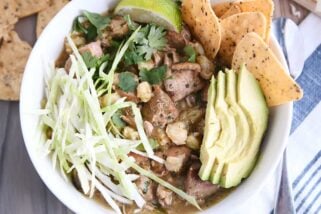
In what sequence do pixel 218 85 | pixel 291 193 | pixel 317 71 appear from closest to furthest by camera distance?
pixel 218 85 < pixel 291 193 < pixel 317 71

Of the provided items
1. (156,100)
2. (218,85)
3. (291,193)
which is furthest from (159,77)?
(291,193)

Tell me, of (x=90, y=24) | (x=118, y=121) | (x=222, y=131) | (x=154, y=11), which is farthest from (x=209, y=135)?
(x=90, y=24)

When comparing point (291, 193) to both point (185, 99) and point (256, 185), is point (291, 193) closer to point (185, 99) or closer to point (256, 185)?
point (256, 185)

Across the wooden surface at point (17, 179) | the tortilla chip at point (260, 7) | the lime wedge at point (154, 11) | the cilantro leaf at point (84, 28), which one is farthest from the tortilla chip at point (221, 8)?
the wooden surface at point (17, 179)

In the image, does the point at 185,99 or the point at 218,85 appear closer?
the point at 218,85

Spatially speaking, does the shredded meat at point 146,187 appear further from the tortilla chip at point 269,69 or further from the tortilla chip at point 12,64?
the tortilla chip at point 12,64

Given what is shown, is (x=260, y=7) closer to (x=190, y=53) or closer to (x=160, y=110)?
(x=190, y=53)
